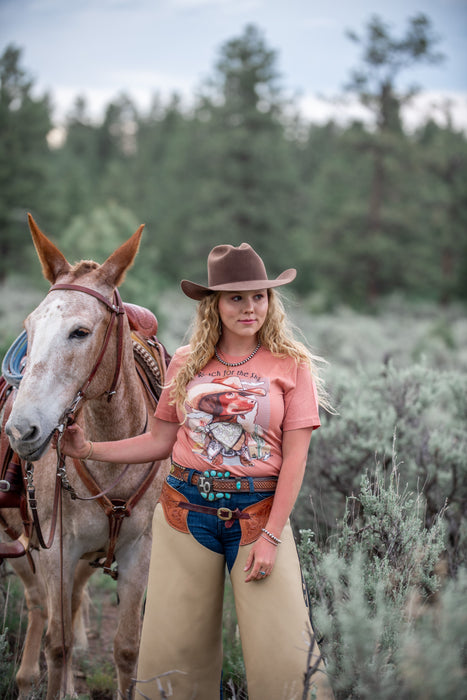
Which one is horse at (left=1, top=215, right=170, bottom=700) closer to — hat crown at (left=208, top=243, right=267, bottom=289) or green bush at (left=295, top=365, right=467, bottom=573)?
hat crown at (left=208, top=243, right=267, bottom=289)

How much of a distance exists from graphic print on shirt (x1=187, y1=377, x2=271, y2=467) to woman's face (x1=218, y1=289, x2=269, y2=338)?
22cm

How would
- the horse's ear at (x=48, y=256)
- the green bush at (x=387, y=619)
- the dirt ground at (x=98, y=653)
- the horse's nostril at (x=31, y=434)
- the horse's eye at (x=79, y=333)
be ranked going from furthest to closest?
the dirt ground at (x=98, y=653), the horse's ear at (x=48, y=256), the horse's eye at (x=79, y=333), the horse's nostril at (x=31, y=434), the green bush at (x=387, y=619)

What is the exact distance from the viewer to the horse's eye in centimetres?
213

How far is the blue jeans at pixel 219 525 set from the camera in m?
2.05

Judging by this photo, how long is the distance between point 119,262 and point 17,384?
0.99 m

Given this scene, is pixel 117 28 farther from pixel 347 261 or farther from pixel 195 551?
pixel 195 551

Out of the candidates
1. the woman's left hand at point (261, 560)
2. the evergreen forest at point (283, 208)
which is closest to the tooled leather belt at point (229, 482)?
the woman's left hand at point (261, 560)

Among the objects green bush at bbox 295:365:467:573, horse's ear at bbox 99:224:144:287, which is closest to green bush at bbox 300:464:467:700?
green bush at bbox 295:365:467:573

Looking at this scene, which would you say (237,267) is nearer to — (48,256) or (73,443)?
(48,256)

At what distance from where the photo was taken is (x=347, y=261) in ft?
86.4

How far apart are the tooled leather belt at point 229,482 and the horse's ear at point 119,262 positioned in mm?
961

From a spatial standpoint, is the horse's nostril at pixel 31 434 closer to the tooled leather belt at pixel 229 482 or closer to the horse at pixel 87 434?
the horse at pixel 87 434

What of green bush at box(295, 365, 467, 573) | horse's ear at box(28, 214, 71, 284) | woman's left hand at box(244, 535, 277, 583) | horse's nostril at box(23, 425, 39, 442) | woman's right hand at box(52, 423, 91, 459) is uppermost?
horse's ear at box(28, 214, 71, 284)

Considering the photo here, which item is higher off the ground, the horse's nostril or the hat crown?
the hat crown
